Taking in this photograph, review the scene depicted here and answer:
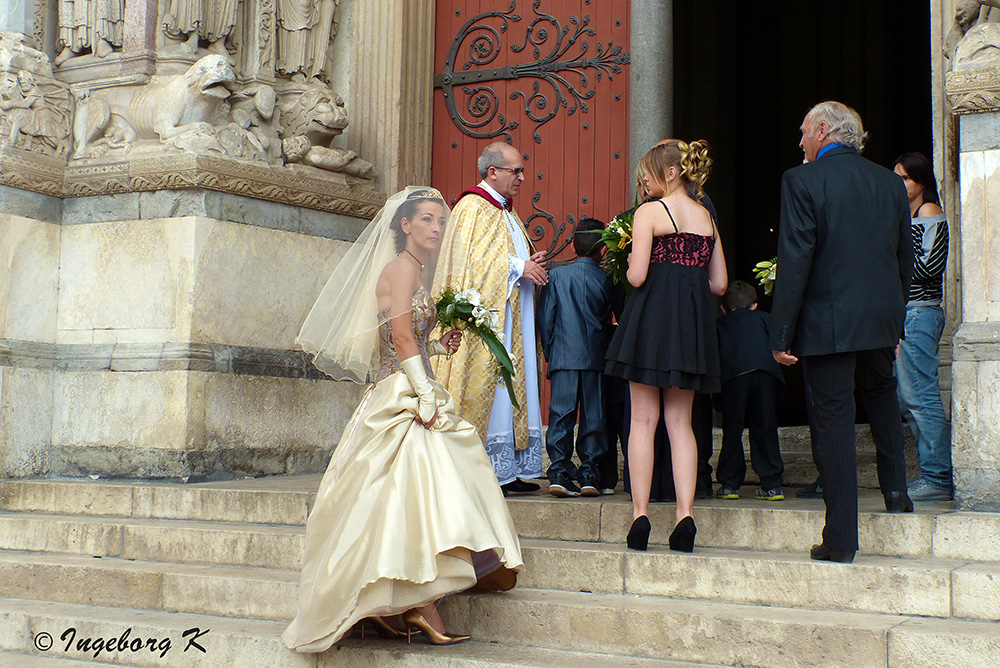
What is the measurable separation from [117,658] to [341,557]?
4.28 feet

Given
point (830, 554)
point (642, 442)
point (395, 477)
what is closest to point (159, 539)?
point (395, 477)

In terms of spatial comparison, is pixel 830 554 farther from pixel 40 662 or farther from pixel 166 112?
pixel 166 112

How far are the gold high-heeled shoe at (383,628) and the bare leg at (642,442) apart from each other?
1137 millimetres

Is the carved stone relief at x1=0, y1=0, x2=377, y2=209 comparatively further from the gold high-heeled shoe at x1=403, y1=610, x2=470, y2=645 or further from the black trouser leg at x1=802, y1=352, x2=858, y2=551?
the black trouser leg at x1=802, y1=352, x2=858, y2=551

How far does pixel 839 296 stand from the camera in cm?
453

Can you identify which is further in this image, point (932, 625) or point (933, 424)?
point (933, 424)

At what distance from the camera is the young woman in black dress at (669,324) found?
16.0ft

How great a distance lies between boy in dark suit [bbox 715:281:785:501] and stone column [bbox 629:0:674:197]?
1.77 m

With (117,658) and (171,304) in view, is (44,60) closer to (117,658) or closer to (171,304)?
(171,304)

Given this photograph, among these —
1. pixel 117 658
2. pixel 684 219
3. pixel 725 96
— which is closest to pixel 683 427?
pixel 684 219

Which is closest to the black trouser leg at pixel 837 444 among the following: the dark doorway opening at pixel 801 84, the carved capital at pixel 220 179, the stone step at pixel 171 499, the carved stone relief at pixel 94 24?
the stone step at pixel 171 499

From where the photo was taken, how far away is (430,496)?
4.27 m

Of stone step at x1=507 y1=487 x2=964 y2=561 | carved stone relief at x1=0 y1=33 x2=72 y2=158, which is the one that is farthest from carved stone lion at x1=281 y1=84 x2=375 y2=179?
stone step at x1=507 y1=487 x2=964 y2=561

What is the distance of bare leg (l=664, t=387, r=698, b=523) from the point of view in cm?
480
